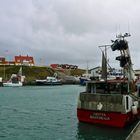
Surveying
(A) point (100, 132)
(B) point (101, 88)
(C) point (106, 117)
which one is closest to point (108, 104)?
(C) point (106, 117)

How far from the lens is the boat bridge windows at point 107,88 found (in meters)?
35.0

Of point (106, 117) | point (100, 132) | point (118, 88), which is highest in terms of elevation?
point (118, 88)

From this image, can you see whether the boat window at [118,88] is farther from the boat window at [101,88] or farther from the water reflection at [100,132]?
the water reflection at [100,132]

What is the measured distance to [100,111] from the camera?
109 ft

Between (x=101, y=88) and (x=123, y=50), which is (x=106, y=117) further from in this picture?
(x=123, y=50)

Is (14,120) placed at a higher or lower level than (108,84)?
lower

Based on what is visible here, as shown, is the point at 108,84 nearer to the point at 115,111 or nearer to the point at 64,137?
the point at 115,111

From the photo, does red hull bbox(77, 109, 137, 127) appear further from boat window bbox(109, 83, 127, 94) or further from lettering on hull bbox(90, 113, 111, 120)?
boat window bbox(109, 83, 127, 94)

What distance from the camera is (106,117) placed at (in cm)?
3306

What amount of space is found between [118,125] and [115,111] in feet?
5.22

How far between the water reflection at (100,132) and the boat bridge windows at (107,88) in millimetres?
3650

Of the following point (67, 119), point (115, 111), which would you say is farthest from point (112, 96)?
point (67, 119)

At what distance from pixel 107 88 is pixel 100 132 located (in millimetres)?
5176

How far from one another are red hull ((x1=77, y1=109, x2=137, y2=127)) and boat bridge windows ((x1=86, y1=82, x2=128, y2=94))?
254 centimetres
